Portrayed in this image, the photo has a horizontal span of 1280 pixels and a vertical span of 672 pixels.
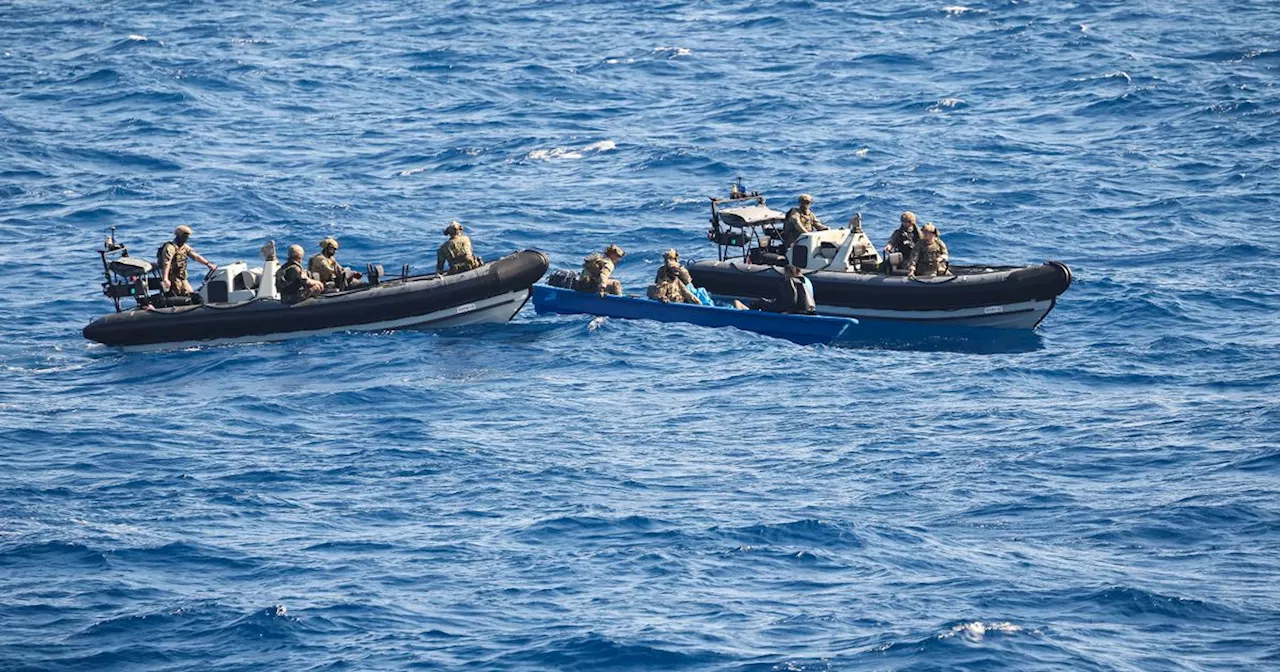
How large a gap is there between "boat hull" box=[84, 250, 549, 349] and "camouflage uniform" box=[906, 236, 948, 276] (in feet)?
22.3

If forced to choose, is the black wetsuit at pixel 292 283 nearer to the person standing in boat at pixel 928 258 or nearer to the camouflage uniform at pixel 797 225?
the camouflage uniform at pixel 797 225

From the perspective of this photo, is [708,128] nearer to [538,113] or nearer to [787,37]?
[538,113]

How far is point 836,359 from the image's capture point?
2841 centimetres

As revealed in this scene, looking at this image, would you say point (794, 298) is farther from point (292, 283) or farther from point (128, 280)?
point (128, 280)

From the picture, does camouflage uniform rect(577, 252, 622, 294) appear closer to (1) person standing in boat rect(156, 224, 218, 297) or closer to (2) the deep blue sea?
(2) the deep blue sea

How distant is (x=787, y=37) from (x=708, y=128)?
1196cm

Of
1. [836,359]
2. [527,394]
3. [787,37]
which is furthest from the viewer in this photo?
[787,37]

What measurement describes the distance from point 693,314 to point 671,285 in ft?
1.98

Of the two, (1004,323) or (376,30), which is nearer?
(1004,323)

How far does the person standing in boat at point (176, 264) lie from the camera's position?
29844 mm

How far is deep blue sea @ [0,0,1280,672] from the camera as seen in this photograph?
18250 mm

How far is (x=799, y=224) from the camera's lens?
31.8 metres

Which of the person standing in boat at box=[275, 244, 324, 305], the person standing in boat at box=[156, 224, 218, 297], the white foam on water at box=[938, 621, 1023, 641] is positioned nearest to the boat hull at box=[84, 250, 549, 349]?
the person standing in boat at box=[275, 244, 324, 305]

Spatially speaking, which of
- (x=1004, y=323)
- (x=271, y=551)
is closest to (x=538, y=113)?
(x=1004, y=323)
